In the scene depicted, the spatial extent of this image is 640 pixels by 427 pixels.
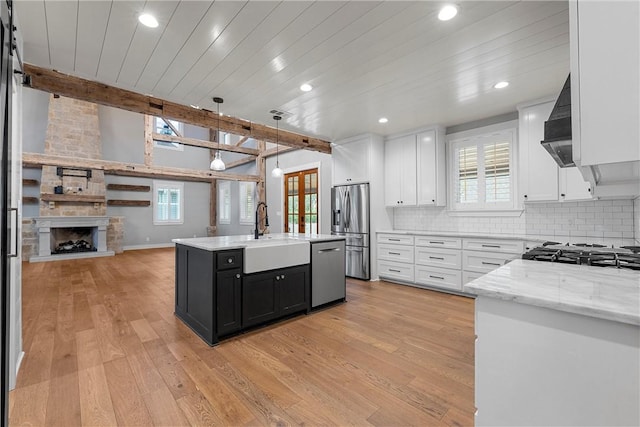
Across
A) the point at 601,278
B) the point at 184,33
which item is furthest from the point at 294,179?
the point at 601,278

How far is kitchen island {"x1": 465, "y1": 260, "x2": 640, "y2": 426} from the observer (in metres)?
0.85

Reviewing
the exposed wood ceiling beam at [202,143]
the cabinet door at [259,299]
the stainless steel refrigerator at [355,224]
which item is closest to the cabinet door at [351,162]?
the stainless steel refrigerator at [355,224]

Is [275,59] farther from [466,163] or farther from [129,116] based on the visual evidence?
[129,116]

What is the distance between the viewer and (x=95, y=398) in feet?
6.04

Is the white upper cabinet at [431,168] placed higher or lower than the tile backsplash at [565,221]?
higher

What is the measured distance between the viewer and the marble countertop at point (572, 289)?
34.1 inches

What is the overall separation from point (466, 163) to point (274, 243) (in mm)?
3279

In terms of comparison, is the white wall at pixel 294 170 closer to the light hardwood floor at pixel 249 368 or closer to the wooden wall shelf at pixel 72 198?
the light hardwood floor at pixel 249 368

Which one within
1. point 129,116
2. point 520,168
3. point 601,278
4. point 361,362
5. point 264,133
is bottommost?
point 361,362

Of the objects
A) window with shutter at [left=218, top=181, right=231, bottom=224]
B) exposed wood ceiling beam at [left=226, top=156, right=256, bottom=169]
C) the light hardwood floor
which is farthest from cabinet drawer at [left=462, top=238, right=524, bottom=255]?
window with shutter at [left=218, top=181, right=231, bottom=224]

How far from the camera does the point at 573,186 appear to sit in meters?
3.31

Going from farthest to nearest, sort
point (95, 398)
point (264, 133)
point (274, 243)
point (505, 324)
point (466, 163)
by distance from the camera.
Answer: point (264, 133)
point (466, 163)
point (274, 243)
point (95, 398)
point (505, 324)

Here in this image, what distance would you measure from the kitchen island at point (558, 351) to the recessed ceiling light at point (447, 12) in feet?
5.89

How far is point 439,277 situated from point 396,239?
2.89 feet
